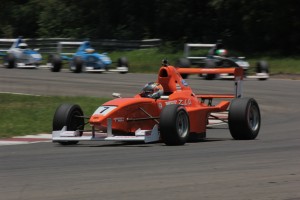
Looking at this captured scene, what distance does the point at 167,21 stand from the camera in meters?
47.5

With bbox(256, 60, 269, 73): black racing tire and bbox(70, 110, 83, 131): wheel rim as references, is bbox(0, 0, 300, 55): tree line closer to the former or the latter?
bbox(256, 60, 269, 73): black racing tire

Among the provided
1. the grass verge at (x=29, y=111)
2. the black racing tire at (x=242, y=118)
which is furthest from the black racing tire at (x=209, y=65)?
the black racing tire at (x=242, y=118)

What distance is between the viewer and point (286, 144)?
1260 centimetres

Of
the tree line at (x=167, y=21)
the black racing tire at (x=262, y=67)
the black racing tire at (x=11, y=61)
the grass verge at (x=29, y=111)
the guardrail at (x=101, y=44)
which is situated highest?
the tree line at (x=167, y=21)

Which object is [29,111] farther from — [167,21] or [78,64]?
[167,21]

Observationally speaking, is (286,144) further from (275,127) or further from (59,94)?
(59,94)

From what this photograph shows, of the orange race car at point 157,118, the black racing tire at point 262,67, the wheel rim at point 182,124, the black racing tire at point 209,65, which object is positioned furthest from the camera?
the black racing tire at point 262,67

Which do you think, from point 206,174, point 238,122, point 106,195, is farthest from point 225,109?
point 106,195

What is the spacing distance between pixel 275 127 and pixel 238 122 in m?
3.44

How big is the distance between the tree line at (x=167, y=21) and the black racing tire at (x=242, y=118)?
27.2 m

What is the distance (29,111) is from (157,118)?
22.3 ft

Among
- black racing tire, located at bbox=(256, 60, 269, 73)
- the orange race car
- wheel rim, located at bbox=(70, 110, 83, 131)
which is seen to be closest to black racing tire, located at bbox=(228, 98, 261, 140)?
the orange race car

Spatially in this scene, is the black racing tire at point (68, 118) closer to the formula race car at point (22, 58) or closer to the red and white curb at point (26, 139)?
the red and white curb at point (26, 139)

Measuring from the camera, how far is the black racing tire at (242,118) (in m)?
13.0
